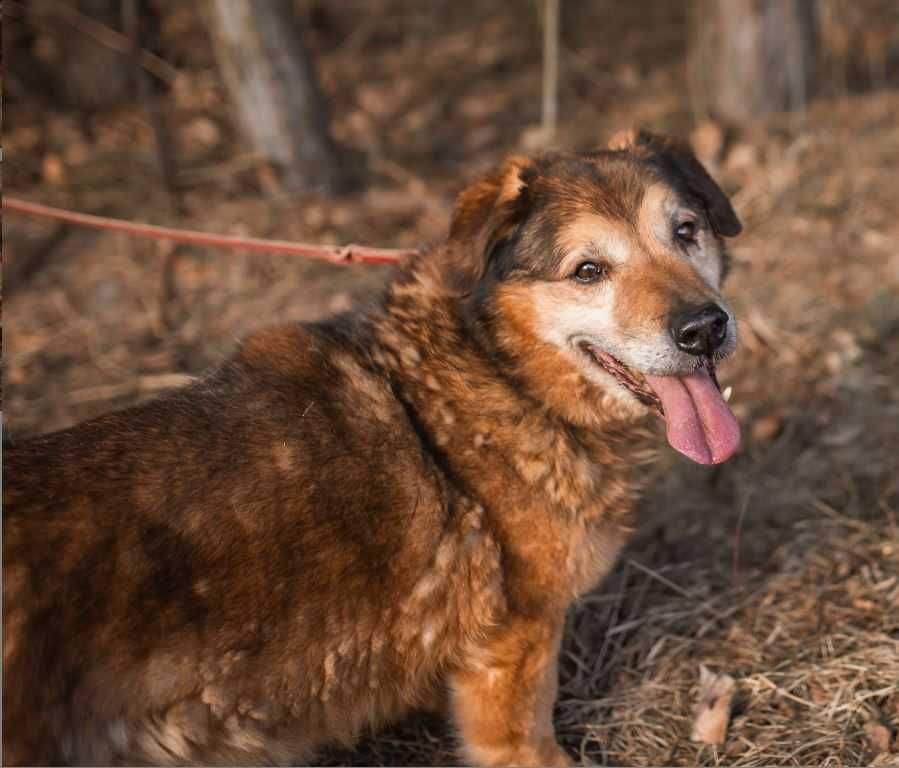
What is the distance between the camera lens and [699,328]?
10.6 ft

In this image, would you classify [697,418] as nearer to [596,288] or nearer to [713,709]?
[596,288]

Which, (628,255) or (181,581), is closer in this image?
(181,581)

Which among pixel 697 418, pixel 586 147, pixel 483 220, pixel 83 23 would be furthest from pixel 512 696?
pixel 83 23

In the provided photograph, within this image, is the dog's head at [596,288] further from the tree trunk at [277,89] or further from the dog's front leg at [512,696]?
the tree trunk at [277,89]

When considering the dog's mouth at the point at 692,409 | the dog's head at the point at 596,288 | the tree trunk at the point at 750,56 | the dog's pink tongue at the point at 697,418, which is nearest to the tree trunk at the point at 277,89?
the tree trunk at the point at 750,56

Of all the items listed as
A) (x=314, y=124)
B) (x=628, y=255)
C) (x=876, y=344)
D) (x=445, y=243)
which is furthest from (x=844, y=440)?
(x=314, y=124)

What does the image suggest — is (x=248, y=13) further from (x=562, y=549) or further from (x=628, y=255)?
(x=562, y=549)

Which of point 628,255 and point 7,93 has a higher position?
point 7,93

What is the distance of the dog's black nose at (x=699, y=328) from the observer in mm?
3246

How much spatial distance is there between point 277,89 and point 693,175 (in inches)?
176

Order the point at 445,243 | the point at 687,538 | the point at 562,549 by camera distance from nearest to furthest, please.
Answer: the point at 562,549, the point at 445,243, the point at 687,538

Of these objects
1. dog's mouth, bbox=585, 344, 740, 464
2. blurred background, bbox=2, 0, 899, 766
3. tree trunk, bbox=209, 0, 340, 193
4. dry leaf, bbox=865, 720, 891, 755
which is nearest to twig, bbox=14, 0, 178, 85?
blurred background, bbox=2, 0, 899, 766

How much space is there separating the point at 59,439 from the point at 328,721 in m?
1.27

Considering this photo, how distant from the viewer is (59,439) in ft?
9.57
